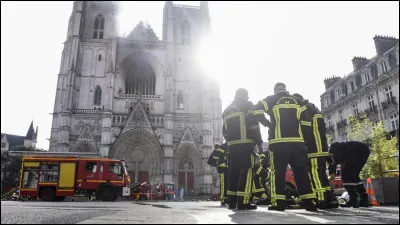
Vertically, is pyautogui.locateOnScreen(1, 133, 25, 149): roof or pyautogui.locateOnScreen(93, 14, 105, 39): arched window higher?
pyautogui.locateOnScreen(93, 14, 105, 39): arched window

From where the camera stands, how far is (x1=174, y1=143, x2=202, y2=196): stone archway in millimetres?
29094

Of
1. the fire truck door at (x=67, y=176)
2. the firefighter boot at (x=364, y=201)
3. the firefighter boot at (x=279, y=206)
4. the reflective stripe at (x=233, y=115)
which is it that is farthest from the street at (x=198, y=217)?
the fire truck door at (x=67, y=176)

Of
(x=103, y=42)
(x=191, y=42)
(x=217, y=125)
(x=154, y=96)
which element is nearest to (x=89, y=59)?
(x=103, y=42)

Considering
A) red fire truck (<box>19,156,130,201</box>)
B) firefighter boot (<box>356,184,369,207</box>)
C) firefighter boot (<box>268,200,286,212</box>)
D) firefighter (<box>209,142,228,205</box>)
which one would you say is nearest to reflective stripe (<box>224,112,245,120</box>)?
firefighter boot (<box>268,200,286,212</box>)

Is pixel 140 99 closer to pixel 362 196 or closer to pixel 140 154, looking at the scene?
pixel 140 154

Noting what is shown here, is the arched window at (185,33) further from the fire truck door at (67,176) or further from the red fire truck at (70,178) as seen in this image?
the fire truck door at (67,176)

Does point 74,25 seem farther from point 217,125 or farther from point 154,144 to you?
point 217,125

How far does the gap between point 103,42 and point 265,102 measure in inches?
1177

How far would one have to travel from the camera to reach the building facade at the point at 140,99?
2866 centimetres

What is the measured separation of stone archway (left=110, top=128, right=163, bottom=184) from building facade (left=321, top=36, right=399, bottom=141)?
685 inches

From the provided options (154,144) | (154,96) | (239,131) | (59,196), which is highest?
(154,96)

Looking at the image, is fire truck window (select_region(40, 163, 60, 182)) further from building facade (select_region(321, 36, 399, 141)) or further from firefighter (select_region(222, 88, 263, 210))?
building facade (select_region(321, 36, 399, 141))

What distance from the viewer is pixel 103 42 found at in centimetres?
3241

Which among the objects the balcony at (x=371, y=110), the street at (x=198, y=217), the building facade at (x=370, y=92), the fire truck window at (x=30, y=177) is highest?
the building facade at (x=370, y=92)
